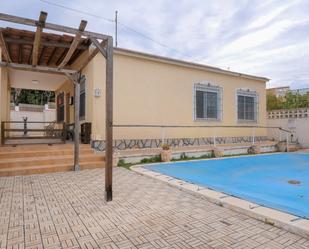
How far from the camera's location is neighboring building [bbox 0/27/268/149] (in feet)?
32.2

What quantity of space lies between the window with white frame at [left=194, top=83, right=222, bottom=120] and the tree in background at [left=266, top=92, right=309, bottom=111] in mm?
10398

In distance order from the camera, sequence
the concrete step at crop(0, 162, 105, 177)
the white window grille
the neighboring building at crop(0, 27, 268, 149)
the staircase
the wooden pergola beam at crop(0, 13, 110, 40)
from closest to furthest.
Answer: the wooden pergola beam at crop(0, 13, 110, 40) < the concrete step at crop(0, 162, 105, 177) < the staircase < the neighboring building at crop(0, 27, 268, 149) < the white window grille

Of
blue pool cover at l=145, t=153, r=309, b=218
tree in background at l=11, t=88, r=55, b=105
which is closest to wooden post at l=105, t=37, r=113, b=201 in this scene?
blue pool cover at l=145, t=153, r=309, b=218

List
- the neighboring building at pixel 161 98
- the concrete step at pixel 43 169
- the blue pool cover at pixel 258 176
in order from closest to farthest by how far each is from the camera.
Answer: the blue pool cover at pixel 258 176, the concrete step at pixel 43 169, the neighboring building at pixel 161 98

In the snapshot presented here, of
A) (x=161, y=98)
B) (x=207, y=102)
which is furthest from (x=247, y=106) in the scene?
(x=161, y=98)

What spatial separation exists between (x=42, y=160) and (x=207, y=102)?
→ 821cm

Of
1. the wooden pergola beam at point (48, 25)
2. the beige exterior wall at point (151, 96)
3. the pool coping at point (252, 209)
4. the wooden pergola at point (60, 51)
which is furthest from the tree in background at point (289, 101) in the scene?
the wooden pergola beam at point (48, 25)

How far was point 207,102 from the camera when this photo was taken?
12672mm

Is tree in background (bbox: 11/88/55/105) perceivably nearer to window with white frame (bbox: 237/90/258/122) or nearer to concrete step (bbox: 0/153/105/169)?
window with white frame (bbox: 237/90/258/122)

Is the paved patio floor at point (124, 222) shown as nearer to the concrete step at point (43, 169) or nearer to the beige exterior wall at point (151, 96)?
the concrete step at point (43, 169)

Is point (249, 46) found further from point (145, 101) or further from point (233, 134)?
point (145, 101)

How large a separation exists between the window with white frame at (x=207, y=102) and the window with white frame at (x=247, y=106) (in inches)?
61.0

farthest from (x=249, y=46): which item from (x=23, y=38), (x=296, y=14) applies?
(x=23, y=38)

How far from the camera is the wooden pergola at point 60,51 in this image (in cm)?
452
